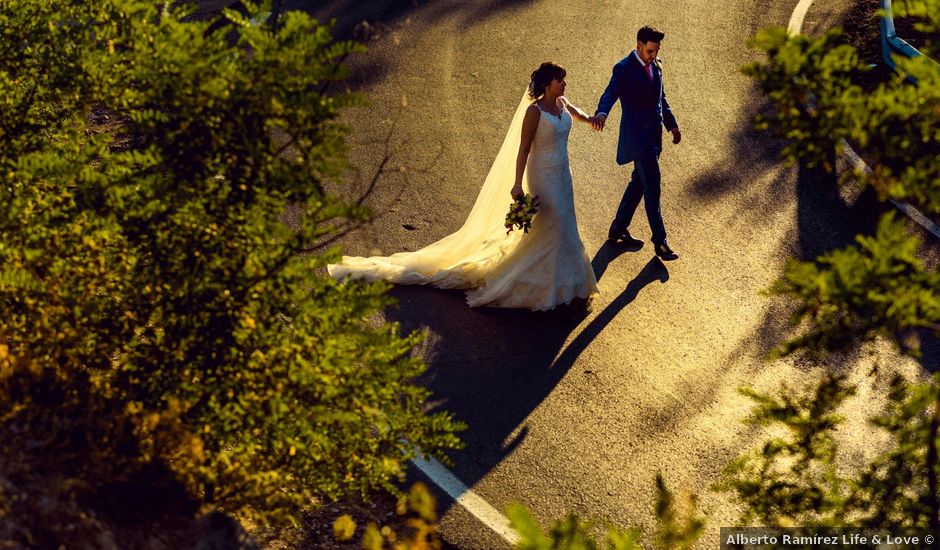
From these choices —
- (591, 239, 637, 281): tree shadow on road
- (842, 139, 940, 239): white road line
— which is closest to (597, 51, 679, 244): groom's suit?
(591, 239, 637, 281): tree shadow on road

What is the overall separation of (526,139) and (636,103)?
1.39 metres

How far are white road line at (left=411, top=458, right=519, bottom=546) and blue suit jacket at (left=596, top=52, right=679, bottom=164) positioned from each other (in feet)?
13.1

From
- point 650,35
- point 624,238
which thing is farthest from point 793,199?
point 650,35

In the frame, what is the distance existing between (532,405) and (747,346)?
2053 mm

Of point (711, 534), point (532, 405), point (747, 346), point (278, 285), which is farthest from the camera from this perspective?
point (747, 346)

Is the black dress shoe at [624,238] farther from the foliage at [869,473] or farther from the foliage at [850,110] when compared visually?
the foliage at [850,110]

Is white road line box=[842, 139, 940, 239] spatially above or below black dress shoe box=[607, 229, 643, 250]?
below

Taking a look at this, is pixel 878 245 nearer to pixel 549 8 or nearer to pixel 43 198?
pixel 43 198

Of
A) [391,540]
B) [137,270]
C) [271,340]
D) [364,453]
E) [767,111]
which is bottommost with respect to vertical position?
[767,111]

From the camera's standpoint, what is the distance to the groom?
988 centimetres

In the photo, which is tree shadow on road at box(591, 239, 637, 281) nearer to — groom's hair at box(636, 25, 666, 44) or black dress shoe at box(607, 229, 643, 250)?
black dress shoe at box(607, 229, 643, 250)

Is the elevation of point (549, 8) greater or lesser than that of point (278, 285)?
lesser

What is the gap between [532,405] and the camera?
809 cm

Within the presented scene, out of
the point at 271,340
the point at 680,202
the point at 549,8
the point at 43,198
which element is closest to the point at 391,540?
the point at 271,340
